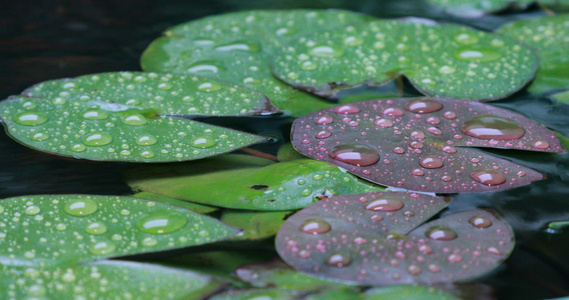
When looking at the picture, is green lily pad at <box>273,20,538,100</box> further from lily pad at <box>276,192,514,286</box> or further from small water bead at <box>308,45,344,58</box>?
lily pad at <box>276,192,514,286</box>

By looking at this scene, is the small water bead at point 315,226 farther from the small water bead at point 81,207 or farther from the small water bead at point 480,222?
the small water bead at point 81,207

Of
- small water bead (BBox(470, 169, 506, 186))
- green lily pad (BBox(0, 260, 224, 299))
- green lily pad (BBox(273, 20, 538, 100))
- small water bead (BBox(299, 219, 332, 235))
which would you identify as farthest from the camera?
green lily pad (BBox(273, 20, 538, 100))

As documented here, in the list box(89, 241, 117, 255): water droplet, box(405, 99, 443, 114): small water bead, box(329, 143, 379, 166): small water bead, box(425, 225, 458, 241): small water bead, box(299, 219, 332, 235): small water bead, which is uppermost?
box(405, 99, 443, 114): small water bead

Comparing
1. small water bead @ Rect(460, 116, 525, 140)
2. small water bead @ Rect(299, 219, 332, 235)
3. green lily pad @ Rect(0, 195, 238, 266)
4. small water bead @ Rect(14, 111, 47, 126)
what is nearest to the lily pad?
small water bead @ Rect(299, 219, 332, 235)

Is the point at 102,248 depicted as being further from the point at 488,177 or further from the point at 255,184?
the point at 488,177

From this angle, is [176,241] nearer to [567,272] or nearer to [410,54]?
[567,272]

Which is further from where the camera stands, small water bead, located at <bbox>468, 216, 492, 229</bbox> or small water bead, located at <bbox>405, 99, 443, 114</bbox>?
small water bead, located at <bbox>405, 99, 443, 114</bbox>

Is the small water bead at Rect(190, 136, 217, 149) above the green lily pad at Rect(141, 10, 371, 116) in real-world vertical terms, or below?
below
